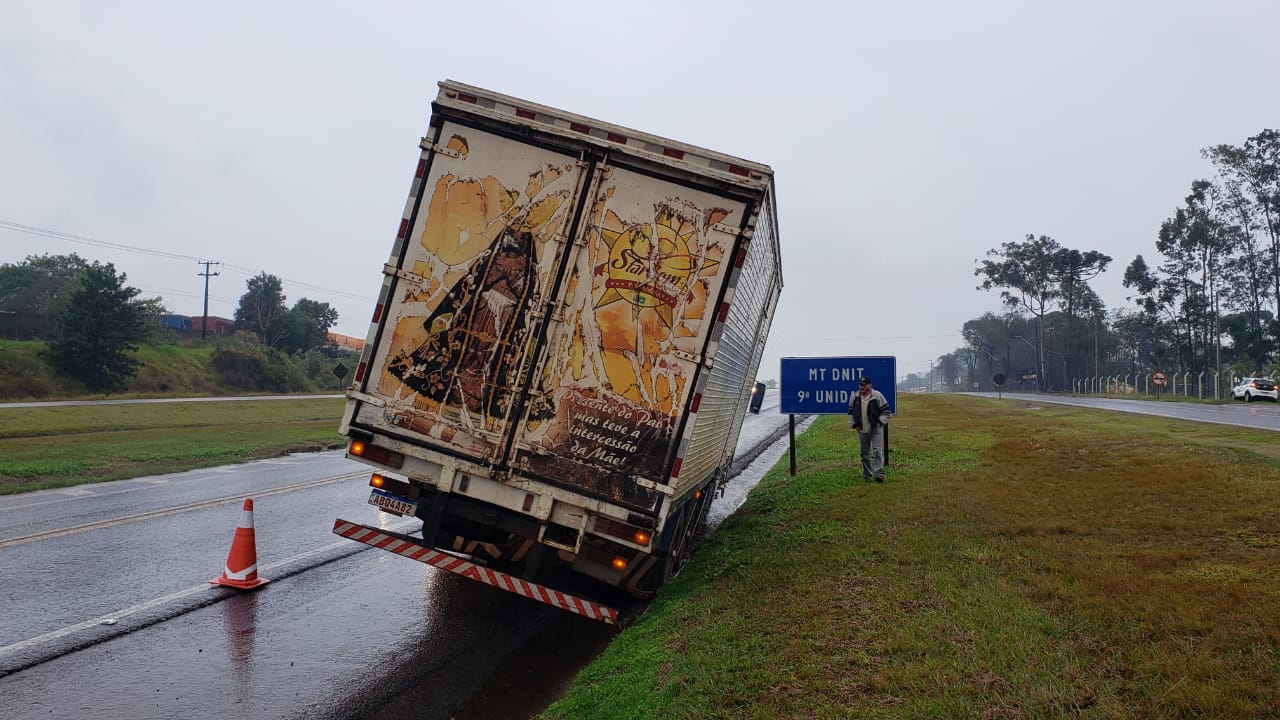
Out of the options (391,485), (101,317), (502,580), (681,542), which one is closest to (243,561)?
(391,485)

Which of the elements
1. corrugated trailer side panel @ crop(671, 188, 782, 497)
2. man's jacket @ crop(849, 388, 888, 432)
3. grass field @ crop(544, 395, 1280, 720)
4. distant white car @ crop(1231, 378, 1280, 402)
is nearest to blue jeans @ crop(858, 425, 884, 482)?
man's jacket @ crop(849, 388, 888, 432)

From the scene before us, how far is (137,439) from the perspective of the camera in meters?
22.1

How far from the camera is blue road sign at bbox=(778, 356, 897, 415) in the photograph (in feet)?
45.6

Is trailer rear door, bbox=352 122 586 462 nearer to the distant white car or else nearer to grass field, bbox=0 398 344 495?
grass field, bbox=0 398 344 495

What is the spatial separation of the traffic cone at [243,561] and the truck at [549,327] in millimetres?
1876

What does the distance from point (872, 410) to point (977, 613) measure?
7267 mm

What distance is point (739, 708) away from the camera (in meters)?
4.34

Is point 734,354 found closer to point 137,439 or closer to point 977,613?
point 977,613

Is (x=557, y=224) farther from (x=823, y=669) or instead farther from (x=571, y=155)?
(x=823, y=669)

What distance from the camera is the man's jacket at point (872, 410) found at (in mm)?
12445

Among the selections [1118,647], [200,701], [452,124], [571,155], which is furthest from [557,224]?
[1118,647]

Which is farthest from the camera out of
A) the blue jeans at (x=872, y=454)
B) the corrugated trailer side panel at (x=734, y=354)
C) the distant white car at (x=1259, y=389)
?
the distant white car at (x=1259, y=389)

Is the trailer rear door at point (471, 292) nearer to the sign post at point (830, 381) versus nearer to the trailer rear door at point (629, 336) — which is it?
the trailer rear door at point (629, 336)

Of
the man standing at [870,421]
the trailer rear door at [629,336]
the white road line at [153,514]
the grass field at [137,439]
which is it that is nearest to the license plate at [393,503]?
the trailer rear door at [629,336]
